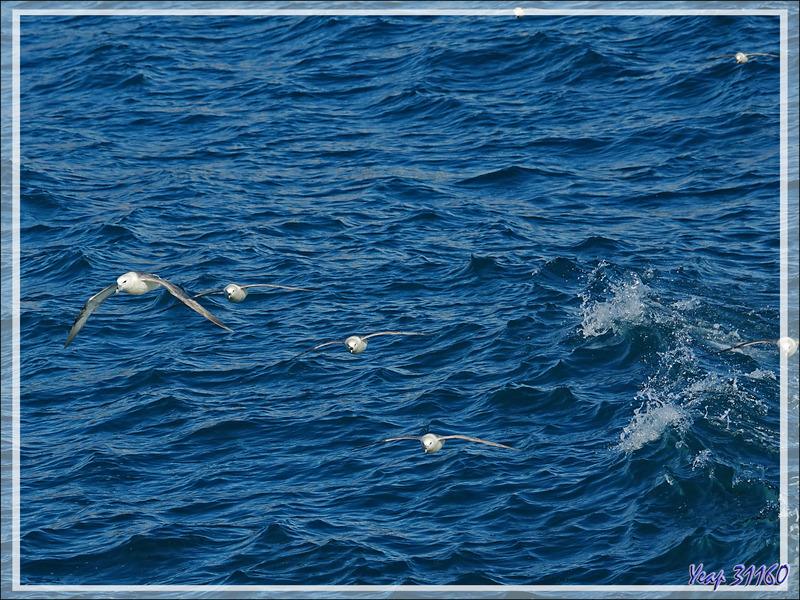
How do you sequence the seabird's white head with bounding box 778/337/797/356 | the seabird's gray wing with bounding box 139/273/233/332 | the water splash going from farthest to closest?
1. the water splash
2. the seabird's white head with bounding box 778/337/797/356
3. the seabird's gray wing with bounding box 139/273/233/332

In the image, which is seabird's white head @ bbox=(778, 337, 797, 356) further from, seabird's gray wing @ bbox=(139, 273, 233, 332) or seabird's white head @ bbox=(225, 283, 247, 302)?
seabird's gray wing @ bbox=(139, 273, 233, 332)

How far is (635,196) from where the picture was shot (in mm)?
28172

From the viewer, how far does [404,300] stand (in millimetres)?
25531

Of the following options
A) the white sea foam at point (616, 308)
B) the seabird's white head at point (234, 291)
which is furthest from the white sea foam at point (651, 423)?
the seabird's white head at point (234, 291)

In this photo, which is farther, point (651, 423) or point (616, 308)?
point (616, 308)

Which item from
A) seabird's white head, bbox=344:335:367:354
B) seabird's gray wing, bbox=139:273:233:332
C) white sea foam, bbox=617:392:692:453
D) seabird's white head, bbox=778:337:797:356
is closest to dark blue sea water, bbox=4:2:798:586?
white sea foam, bbox=617:392:692:453

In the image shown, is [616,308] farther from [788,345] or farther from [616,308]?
[788,345]

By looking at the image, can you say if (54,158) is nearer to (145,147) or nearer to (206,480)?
(145,147)

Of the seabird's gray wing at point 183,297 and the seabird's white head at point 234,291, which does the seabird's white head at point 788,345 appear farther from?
the seabird's gray wing at point 183,297


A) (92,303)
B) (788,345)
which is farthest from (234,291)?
(788,345)

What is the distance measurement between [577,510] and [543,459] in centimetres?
147

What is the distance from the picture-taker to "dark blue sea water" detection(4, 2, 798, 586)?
19281 millimetres

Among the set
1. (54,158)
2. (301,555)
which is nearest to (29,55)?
(54,158)

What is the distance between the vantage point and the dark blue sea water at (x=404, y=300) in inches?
759
